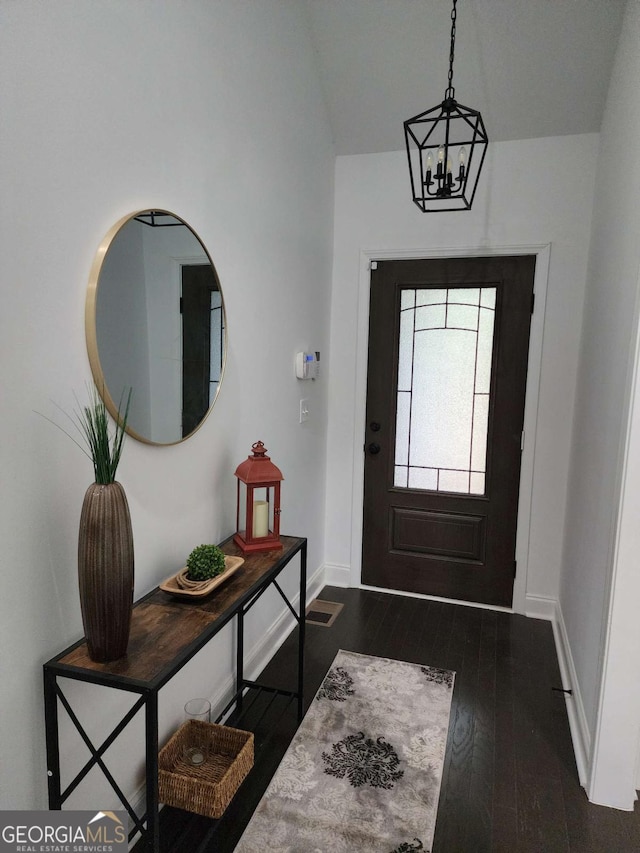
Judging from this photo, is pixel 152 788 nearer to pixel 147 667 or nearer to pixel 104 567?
pixel 147 667

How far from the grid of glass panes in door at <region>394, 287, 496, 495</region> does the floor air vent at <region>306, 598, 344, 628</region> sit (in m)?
0.87

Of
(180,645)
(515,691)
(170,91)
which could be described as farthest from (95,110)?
(515,691)

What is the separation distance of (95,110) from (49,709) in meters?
1.44

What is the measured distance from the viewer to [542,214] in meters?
3.13

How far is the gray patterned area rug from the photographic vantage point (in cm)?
172

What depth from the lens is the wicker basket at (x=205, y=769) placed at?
1741 millimetres

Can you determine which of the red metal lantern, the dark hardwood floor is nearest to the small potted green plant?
the red metal lantern

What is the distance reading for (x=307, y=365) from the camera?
3.03 metres

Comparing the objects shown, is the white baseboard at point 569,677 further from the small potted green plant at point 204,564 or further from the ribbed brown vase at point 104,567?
the ribbed brown vase at point 104,567

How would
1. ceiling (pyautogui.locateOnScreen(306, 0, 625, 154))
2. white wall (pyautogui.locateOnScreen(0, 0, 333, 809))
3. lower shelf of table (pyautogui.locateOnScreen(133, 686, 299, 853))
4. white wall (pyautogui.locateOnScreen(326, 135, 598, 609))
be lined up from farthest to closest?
white wall (pyautogui.locateOnScreen(326, 135, 598, 609)) < ceiling (pyautogui.locateOnScreen(306, 0, 625, 154)) < lower shelf of table (pyautogui.locateOnScreen(133, 686, 299, 853)) < white wall (pyautogui.locateOnScreen(0, 0, 333, 809))

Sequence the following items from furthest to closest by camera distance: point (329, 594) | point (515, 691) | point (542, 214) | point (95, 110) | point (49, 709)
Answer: point (329, 594) < point (542, 214) < point (515, 691) < point (95, 110) < point (49, 709)

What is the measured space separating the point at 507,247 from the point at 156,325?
225cm

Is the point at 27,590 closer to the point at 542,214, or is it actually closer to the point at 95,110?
the point at 95,110

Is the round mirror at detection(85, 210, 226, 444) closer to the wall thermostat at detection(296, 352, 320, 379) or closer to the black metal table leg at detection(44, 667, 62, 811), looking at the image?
the black metal table leg at detection(44, 667, 62, 811)
